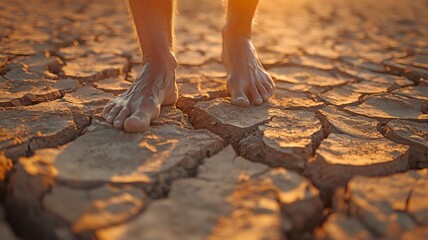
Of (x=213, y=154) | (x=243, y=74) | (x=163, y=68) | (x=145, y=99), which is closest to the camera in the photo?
(x=213, y=154)

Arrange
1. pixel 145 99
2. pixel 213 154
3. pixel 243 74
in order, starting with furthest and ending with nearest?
pixel 243 74 → pixel 145 99 → pixel 213 154

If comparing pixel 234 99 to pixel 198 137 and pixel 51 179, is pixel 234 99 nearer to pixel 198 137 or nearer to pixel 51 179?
pixel 198 137

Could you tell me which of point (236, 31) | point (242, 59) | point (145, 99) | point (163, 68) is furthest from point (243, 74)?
point (145, 99)

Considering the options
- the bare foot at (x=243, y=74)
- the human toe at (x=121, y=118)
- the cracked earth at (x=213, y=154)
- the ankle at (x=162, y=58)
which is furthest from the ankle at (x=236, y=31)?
the human toe at (x=121, y=118)

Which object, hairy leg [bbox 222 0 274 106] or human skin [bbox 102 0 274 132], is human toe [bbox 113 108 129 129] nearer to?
human skin [bbox 102 0 274 132]

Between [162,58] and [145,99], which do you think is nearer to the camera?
[145,99]

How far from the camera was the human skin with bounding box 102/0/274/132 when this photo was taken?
3.77 feet

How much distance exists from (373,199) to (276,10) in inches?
168

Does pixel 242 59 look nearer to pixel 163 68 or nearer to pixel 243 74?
pixel 243 74

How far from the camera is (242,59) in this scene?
1.48 meters

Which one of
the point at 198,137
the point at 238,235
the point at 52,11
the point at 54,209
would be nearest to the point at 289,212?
the point at 238,235

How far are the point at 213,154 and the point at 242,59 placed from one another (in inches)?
23.4

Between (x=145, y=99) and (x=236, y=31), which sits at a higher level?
(x=236, y=31)

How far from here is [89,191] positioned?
0.78 meters
